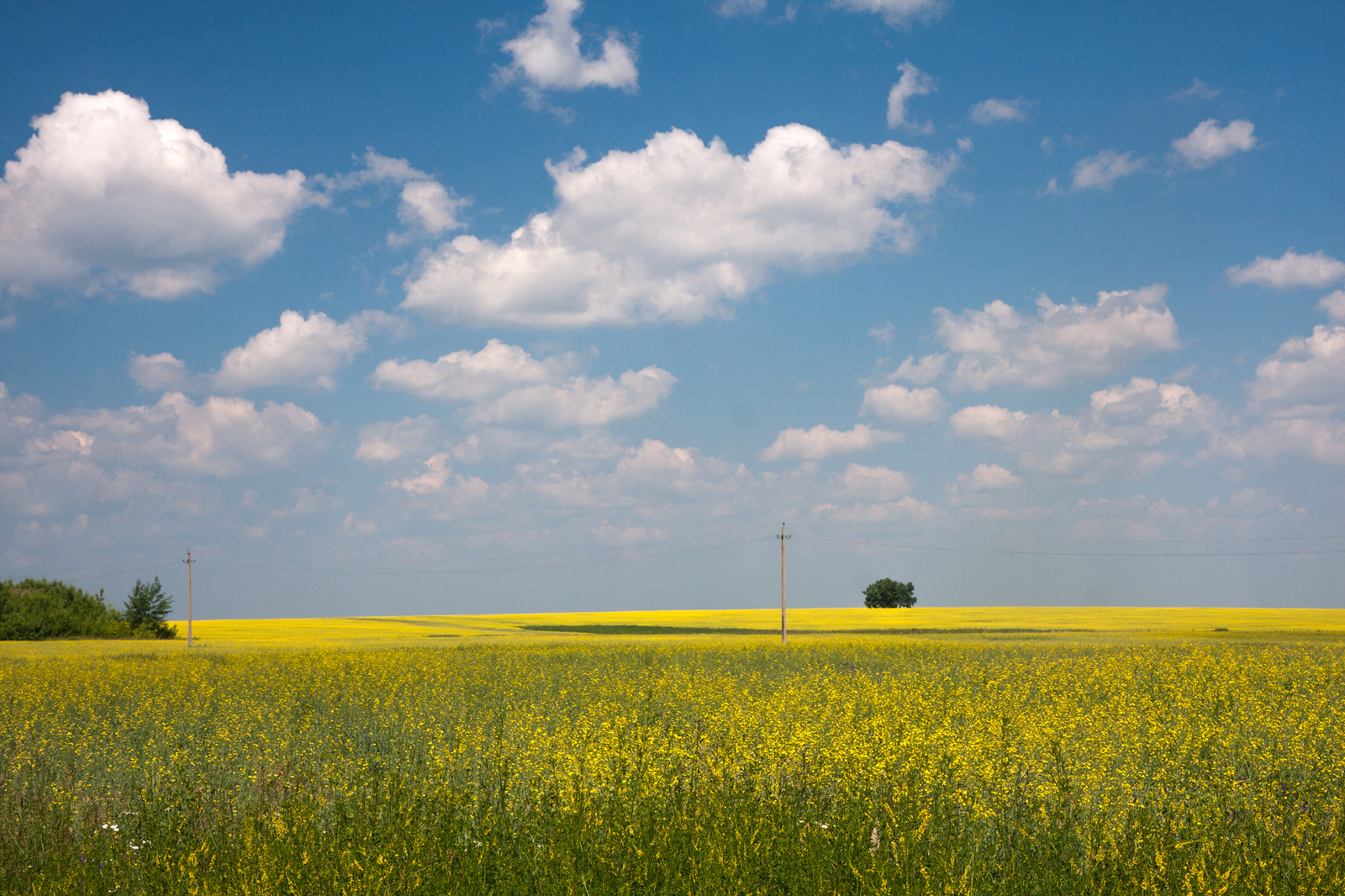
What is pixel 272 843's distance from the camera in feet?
20.2

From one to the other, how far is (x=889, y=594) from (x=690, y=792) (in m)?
109

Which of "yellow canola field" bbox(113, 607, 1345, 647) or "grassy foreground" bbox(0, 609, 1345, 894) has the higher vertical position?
"grassy foreground" bbox(0, 609, 1345, 894)

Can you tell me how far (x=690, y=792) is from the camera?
6.43 meters

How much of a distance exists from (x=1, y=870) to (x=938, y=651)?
27.4 meters

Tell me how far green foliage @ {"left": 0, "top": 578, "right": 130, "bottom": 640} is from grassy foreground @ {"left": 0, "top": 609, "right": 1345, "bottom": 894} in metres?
47.3

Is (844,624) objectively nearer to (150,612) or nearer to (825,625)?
(825,625)

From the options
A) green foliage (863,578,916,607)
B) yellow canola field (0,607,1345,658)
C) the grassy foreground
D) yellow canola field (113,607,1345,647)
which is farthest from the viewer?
green foliage (863,578,916,607)

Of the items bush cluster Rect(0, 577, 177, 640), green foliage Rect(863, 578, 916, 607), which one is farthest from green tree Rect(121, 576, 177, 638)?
green foliage Rect(863, 578, 916, 607)

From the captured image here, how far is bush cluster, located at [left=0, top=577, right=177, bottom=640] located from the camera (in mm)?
54344

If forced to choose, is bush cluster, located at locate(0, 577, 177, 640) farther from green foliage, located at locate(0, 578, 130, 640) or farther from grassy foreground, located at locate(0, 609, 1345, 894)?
grassy foreground, located at locate(0, 609, 1345, 894)

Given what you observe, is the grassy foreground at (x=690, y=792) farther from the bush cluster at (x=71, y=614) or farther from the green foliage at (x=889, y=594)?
the green foliage at (x=889, y=594)

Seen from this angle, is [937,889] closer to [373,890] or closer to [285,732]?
[373,890]

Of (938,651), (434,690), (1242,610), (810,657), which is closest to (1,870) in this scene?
(434,690)

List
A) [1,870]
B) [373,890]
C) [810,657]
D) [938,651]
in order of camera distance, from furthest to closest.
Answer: [938,651] < [810,657] < [1,870] < [373,890]
